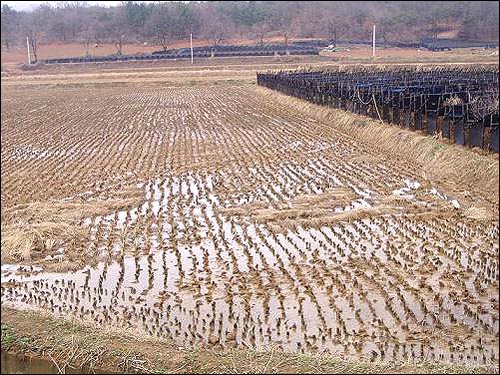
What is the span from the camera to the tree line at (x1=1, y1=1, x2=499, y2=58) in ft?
136

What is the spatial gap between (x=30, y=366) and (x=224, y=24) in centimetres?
6572

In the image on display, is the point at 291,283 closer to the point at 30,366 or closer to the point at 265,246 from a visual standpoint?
the point at 265,246

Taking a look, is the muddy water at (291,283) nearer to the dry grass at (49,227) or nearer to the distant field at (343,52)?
the dry grass at (49,227)

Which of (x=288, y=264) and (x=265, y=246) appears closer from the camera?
(x=288, y=264)

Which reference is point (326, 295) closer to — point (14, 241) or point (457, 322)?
point (457, 322)

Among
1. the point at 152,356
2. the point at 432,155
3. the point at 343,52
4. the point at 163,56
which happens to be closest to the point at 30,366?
the point at 152,356

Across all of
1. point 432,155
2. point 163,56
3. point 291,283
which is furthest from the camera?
point 163,56

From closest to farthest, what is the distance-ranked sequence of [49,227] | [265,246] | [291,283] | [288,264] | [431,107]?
[291,283] → [288,264] → [265,246] → [49,227] → [431,107]

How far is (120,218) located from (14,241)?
5.65ft

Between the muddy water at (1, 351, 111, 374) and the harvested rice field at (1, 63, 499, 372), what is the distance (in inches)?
31.5

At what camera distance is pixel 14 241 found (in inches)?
304

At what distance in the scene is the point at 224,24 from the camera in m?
67.4

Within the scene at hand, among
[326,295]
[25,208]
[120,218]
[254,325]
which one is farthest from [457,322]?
[25,208]

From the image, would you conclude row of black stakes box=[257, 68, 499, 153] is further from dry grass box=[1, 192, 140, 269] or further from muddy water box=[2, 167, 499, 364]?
dry grass box=[1, 192, 140, 269]
